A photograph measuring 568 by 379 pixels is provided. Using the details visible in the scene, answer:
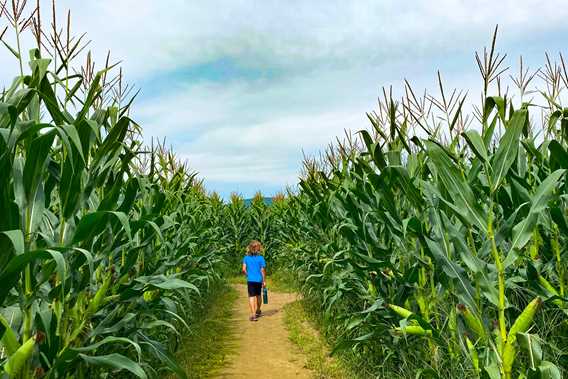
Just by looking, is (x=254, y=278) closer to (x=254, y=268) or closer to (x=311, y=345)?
(x=254, y=268)

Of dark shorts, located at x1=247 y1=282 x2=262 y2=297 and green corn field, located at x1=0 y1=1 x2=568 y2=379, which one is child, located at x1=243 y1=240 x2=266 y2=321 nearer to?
dark shorts, located at x1=247 y1=282 x2=262 y2=297

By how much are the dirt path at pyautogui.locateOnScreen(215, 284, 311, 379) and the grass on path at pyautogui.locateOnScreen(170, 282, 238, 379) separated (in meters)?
0.14

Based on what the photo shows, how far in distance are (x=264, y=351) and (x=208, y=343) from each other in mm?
825

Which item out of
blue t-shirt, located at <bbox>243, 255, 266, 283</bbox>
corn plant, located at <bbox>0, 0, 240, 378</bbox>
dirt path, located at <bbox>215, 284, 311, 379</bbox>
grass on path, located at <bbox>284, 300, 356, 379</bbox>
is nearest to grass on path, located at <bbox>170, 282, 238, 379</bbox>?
dirt path, located at <bbox>215, 284, 311, 379</bbox>

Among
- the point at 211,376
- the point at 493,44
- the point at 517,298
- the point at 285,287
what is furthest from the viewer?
the point at 285,287

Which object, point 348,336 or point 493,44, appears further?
point 348,336

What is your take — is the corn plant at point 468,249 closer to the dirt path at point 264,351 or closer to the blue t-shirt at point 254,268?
the dirt path at point 264,351

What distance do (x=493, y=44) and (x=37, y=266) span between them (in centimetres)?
278

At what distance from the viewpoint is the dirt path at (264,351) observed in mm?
5523

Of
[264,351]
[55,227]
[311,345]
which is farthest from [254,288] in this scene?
[55,227]

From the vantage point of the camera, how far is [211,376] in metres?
5.37

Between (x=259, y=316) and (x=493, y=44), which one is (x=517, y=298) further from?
(x=259, y=316)

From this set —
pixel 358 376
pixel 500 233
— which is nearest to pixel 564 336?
pixel 500 233

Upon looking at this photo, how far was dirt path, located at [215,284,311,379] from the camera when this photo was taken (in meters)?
5.52
